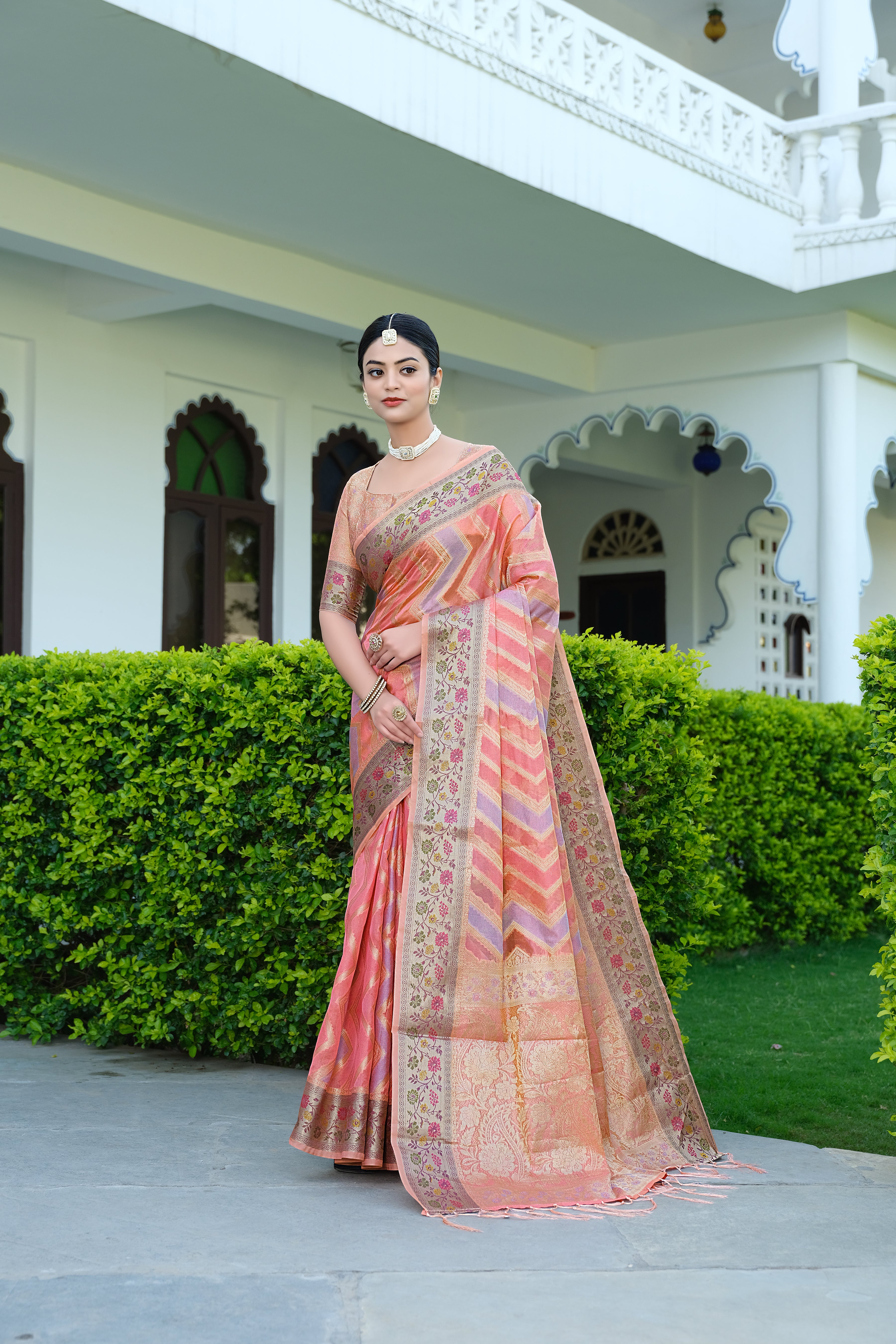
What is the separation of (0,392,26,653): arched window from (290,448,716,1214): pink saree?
199 inches

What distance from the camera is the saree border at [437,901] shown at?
3.10 m

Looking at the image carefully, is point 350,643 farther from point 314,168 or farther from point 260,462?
point 260,462

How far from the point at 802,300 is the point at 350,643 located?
6280 mm

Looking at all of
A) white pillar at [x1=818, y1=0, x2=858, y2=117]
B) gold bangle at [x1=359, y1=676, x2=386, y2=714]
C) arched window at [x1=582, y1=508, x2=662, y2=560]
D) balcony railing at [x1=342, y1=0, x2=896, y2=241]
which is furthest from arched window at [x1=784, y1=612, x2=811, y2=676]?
gold bangle at [x1=359, y1=676, x2=386, y2=714]

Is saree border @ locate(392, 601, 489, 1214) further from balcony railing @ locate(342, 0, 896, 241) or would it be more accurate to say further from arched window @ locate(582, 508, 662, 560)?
arched window @ locate(582, 508, 662, 560)

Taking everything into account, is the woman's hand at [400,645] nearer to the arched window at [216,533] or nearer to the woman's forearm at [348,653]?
the woman's forearm at [348,653]

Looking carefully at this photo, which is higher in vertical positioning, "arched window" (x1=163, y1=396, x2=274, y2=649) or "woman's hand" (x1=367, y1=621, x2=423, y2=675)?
"arched window" (x1=163, y1=396, x2=274, y2=649)

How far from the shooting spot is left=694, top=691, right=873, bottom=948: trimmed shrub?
24.3 feet

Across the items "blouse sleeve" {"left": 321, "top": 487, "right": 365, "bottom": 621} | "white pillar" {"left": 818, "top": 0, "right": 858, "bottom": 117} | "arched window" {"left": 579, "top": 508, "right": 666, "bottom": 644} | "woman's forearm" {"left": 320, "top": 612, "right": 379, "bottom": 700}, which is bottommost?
"woman's forearm" {"left": 320, "top": 612, "right": 379, "bottom": 700}

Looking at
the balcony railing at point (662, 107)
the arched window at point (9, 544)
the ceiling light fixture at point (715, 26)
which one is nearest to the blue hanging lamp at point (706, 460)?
the balcony railing at point (662, 107)

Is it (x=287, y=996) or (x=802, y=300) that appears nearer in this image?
(x=287, y=996)

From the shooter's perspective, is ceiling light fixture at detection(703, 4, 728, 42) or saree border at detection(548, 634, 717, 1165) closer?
saree border at detection(548, 634, 717, 1165)

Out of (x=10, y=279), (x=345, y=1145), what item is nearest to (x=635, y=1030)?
(x=345, y=1145)

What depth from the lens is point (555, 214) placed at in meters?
7.52
